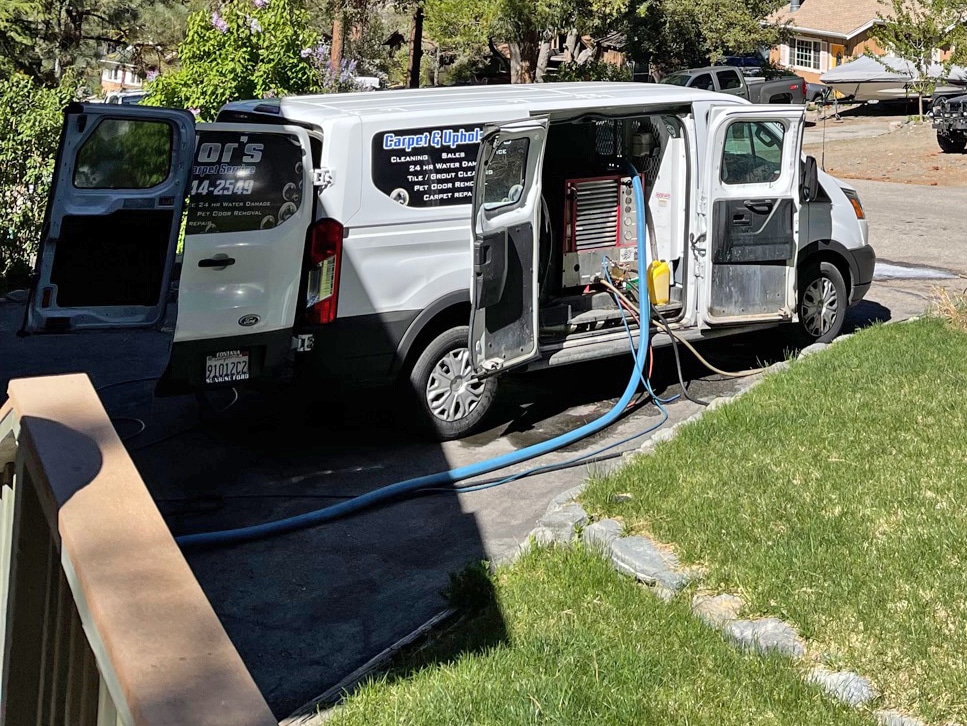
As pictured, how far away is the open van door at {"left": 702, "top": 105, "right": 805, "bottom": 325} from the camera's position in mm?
8758

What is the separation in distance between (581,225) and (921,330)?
2.75m

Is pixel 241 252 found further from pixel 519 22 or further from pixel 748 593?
pixel 519 22

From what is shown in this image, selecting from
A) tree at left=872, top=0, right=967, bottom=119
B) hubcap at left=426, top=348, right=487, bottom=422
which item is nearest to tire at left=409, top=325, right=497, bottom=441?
hubcap at left=426, top=348, right=487, bottom=422

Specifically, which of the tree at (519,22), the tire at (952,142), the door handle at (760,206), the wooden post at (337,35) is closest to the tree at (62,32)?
the wooden post at (337,35)

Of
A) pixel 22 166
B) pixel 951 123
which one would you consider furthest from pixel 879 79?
pixel 22 166

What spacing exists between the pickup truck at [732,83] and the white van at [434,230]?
19926 millimetres

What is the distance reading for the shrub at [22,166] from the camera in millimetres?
12289

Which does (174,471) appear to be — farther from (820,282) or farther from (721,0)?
(721,0)

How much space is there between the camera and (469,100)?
8.09 m

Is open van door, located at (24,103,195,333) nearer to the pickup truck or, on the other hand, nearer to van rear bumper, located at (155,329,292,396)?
van rear bumper, located at (155,329,292,396)

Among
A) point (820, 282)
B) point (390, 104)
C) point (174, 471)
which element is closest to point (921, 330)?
point (820, 282)

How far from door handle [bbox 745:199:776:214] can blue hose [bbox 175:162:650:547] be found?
0.80 metres

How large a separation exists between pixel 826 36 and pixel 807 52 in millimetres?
1942

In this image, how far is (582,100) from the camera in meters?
8.30
